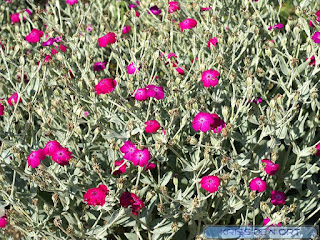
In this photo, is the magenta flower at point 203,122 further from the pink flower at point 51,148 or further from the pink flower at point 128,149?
the pink flower at point 51,148

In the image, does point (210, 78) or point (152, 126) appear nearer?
point (152, 126)

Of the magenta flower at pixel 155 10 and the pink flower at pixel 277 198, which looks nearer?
the pink flower at pixel 277 198

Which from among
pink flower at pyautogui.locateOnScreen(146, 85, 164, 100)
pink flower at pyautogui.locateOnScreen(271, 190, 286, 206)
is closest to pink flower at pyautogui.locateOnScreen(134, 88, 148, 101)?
pink flower at pyautogui.locateOnScreen(146, 85, 164, 100)

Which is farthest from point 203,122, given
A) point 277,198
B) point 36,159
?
point 36,159

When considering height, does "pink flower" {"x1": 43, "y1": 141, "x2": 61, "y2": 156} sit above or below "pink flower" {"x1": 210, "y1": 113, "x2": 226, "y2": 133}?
below

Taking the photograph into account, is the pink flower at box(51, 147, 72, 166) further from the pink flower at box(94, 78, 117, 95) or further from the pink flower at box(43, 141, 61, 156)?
the pink flower at box(94, 78, 117, 95)

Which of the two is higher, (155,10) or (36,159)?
(155,10)

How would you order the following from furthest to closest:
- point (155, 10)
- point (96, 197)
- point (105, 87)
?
point (155, 10)
point (105, 87)
point (96, 197)

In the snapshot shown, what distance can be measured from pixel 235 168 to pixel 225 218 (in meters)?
0.49

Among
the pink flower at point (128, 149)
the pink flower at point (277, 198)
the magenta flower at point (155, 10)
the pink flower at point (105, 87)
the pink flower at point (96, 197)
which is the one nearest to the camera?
the pink flower at point (96, 197)

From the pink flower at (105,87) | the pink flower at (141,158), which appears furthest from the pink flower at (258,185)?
the pink flower at (105,87)

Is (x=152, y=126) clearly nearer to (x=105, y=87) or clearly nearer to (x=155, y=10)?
(x=105, y=87)

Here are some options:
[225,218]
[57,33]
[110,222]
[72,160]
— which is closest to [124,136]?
[72,160]

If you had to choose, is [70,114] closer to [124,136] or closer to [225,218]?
[124,136]
